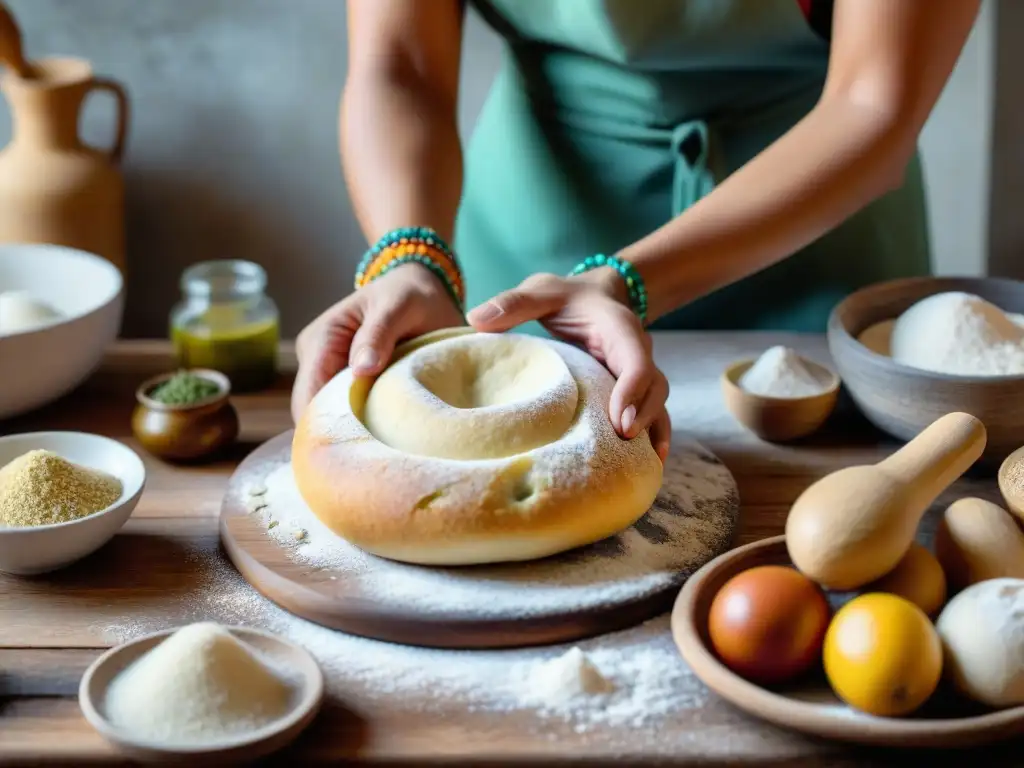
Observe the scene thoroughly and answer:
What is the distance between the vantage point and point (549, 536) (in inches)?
40.2

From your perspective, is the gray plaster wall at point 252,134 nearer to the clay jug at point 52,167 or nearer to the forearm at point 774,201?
the clay jug at point 52,167

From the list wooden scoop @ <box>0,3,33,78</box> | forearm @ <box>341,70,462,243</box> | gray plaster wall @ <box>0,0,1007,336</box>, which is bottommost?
gray plaster wall @ <box>0,0,1007,336</box>

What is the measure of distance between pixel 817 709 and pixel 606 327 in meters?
0.52

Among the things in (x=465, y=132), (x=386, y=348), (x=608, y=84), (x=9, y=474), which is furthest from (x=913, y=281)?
(x=465, y=132)

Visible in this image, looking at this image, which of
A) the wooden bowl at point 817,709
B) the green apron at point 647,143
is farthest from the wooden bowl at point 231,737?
the green apron at point 647,143

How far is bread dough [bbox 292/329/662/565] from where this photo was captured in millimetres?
1005

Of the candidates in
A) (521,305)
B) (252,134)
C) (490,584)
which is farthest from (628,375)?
(252,134)

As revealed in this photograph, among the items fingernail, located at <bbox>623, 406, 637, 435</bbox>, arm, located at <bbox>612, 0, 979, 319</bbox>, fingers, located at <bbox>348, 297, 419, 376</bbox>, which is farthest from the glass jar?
fingernail, located at <bbox>623, 406, 637, 435</bbox>

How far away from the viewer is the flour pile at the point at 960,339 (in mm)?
1237

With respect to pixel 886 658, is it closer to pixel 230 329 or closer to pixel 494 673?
pixel 494 673

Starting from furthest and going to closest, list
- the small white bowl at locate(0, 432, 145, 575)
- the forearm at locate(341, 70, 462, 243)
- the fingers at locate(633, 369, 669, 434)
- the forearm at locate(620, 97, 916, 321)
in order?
the forearm at locate(341, 70, 462, 243) → the forearm at locate(620, 97, 916, 321) → the fingers at locate(633, 369, 669, 434) → the small white bowl at locate(0, 432, 145, 575)

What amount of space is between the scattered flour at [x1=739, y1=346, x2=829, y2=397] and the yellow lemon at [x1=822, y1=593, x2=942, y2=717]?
1.69 ft

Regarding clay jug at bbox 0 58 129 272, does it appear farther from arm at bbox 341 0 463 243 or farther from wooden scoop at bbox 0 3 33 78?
arm at bbox 341 0 463 243

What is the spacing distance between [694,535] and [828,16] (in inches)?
30.7
